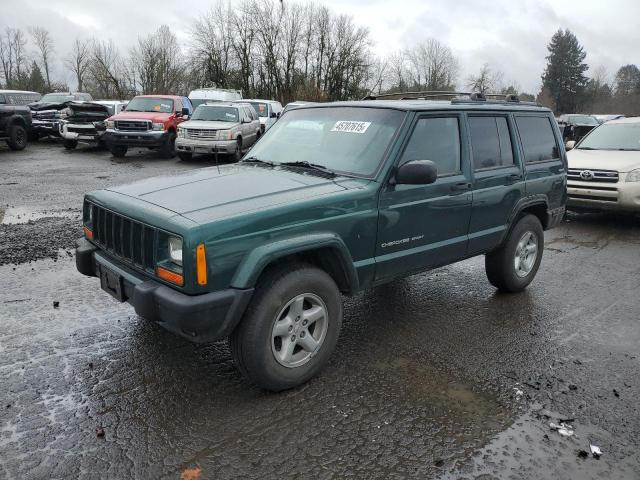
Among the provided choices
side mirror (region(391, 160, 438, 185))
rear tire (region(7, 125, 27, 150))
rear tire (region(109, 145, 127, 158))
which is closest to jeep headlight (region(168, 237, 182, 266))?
side mirror (region(391, 160, 438, 185))

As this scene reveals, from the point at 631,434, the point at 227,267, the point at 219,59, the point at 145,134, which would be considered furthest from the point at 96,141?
the point at 219,59

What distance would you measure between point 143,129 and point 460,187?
1438cm

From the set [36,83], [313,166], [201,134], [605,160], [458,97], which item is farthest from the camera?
[36,83]

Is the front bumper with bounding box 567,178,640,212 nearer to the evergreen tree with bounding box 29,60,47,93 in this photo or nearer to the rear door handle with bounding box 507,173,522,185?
the rear door handle with bounding box 507,173,522,185

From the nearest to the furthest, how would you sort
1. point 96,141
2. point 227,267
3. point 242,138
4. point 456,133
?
point 227,267, point 456,133, point 242,138, point 96,141

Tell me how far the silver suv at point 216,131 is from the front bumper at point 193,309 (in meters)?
12.4

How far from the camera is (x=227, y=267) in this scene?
3074mm

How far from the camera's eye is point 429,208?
4191 millimetres

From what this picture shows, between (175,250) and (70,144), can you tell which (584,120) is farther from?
(175,250)

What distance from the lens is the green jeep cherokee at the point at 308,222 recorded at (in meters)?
3.09

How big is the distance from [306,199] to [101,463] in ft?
6.26

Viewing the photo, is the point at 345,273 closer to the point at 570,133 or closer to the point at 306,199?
the point at 306,199

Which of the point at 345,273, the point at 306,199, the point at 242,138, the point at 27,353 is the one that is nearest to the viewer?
the point at 306,199

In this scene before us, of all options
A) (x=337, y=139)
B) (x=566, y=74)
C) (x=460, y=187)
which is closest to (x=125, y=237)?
(x=337, y=139)
